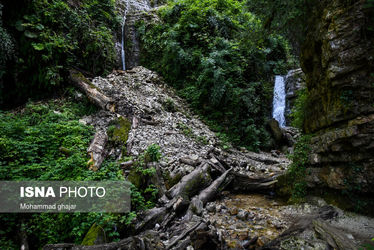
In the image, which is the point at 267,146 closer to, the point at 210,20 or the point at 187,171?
the point at 187,171

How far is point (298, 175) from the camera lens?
17.0 feet

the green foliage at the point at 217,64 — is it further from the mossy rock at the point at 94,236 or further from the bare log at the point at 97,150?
the mossy rock at the point at 94,236

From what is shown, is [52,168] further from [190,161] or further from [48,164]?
[190,161]

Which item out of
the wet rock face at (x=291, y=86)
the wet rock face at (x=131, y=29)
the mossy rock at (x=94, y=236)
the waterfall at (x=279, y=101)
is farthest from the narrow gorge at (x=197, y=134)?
the wet rock face at (x=291, y=86)

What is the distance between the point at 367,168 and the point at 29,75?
11.7 metres

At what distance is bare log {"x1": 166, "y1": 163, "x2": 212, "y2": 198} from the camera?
176 inches

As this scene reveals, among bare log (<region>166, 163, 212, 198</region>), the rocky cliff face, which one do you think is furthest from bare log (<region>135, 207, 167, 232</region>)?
the rocky cliff face

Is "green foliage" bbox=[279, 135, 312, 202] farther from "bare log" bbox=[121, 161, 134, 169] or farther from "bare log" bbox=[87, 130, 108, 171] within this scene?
"bare log" bbox=[87, 130, 108, 171]

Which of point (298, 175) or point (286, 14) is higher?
point (286, 14)

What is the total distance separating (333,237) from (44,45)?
1094 centimetres

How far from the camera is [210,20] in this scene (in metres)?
11.7

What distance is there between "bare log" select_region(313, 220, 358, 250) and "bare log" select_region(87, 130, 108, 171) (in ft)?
15.9

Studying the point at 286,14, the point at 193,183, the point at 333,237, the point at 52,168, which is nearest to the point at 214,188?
the point at 193,183

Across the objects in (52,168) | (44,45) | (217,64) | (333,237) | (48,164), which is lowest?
(333,237)
